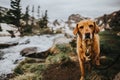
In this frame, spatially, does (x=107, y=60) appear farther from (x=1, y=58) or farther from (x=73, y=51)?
(x=1, y=58)

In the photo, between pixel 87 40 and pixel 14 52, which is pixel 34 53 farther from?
pixel 87 40

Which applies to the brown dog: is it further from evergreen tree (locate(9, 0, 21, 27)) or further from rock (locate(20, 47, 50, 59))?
evergreen tree (locate(9, 0, 21, 27))

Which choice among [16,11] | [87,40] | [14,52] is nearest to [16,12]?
[16,11]

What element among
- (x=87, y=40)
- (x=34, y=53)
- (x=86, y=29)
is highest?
(x=86, y=29)

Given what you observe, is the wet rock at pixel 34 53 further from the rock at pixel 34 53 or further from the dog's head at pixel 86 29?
the dog's head at pixel 86 29

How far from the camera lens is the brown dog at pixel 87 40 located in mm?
4087

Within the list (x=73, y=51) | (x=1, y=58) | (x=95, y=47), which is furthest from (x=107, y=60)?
(x=1, y=58)

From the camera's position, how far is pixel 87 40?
4203 millimetres

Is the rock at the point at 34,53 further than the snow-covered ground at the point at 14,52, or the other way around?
the rock at the point at 34,53

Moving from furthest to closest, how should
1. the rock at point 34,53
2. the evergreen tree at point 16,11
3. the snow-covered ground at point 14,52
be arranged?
1. the evergreen tree at point 16,11
2. the rock at point 34,53
3. the snow-covered ground at point 14,52

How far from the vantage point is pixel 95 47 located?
4.71 m

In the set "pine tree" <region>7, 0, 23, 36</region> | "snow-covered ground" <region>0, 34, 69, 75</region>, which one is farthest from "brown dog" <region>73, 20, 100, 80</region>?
"pine tree" <region>7, 0, 23, 36</region>

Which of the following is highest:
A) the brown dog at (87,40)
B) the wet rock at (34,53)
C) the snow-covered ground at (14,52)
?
the brown dog at (87,40)

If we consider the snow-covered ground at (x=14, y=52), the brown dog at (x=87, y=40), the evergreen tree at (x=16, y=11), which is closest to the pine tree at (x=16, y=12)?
the evergreen tree at (x=16, y=11)
